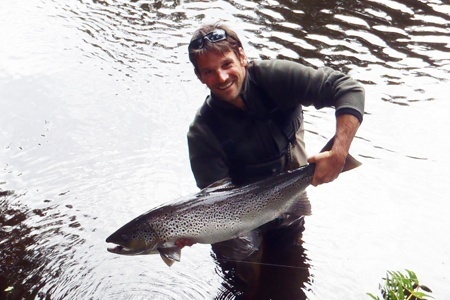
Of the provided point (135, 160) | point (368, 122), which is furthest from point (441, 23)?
point (135, 160)

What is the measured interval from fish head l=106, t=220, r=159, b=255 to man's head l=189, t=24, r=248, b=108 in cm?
110

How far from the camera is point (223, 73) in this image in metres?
4.15

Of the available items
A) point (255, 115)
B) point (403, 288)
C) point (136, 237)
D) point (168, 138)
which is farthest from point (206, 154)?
point (168, 138)

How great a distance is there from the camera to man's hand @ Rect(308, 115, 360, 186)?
3908mm

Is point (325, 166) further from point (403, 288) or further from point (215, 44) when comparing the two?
point (403, 288)

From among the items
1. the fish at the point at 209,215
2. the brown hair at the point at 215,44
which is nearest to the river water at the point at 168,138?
the fish at the point at 209,215

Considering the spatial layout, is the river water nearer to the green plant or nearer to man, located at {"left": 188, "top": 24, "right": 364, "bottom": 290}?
the green plant

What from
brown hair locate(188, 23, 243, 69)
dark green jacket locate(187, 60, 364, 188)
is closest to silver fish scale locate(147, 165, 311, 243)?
dark green jacket locate(187, 60, 364, 188)

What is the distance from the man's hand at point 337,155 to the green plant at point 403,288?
1.15 meters

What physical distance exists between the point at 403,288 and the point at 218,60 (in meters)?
2.28

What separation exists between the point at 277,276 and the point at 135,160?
2598mm

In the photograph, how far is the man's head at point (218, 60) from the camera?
163 inches

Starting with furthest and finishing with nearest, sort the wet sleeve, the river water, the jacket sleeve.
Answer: the river water, the wet sleeve, the jacket sleeve

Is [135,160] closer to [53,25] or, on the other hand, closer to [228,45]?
[228,45]
